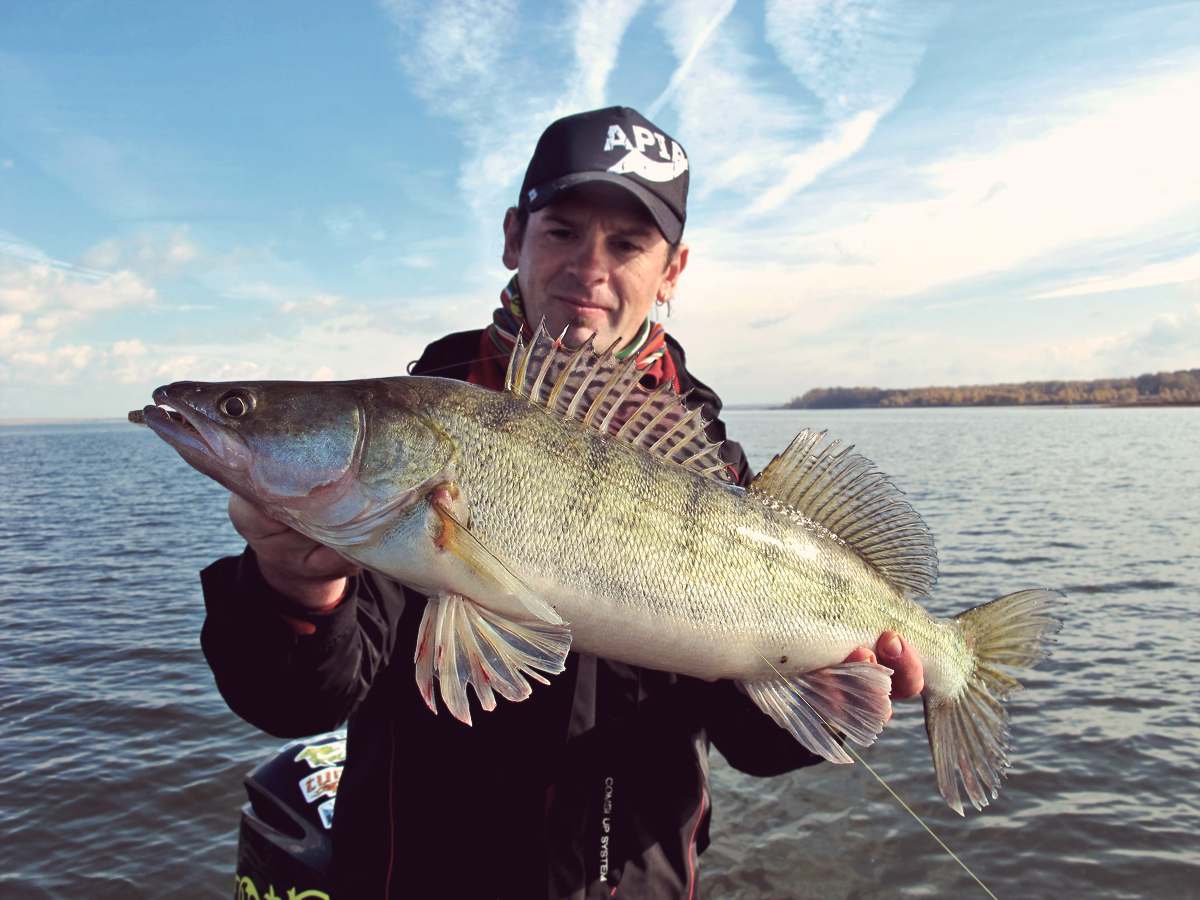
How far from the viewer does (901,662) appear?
111 inches

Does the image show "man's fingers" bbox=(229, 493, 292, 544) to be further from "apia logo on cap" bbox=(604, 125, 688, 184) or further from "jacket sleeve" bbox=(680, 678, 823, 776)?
"apia logo on cap" bbox=(604, 125, 688, 184)

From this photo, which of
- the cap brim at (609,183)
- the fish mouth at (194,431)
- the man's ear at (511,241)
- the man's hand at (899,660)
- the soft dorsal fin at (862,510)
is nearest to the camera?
the fish mouth at (194,431)

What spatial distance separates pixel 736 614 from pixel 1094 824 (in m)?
6.61

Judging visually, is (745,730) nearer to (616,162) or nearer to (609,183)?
(609,183)

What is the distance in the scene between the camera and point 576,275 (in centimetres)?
346

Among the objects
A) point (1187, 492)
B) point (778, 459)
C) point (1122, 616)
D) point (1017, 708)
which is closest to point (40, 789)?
point (778, 459)

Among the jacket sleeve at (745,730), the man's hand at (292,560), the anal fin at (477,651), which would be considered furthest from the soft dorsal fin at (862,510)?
the man's hand at (292,560)

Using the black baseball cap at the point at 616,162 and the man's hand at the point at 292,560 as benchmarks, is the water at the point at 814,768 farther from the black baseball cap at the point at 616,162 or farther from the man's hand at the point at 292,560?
the black baseball cap at the point at 616,162

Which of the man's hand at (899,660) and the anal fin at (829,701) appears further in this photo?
the man's hand at (899,660)

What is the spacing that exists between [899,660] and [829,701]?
370mm

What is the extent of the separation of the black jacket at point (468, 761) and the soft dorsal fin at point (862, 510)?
922 mm

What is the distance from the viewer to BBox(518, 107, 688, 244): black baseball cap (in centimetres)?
347

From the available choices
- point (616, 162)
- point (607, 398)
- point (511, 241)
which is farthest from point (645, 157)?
point (607, 398)

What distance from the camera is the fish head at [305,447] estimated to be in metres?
2.22
